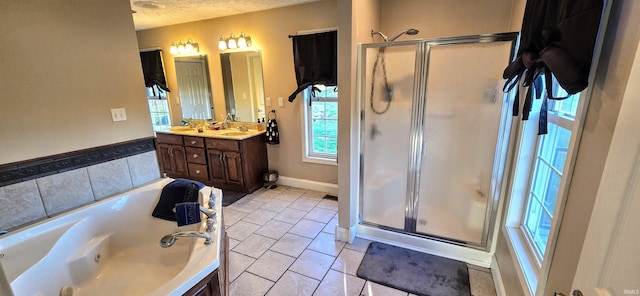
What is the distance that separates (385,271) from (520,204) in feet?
3.57

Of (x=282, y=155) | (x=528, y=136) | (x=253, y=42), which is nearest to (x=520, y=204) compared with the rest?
(x=528, y=136)

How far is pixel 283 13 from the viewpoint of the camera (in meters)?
3.27

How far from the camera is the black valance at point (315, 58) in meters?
3.09

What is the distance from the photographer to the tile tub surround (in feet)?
5.68

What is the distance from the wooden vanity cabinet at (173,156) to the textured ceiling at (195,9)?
1613mm

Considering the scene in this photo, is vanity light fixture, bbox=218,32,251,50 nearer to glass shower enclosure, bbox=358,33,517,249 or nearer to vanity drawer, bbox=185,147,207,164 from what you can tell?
vanity drawer, bbox=185,147,207,164

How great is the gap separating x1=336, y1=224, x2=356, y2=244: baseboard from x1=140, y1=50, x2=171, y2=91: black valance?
12.0ft

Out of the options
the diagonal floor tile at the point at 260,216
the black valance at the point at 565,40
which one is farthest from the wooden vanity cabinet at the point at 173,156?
the black valance at the point at 565,40

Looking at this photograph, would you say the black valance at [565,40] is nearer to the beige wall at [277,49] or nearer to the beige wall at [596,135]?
the beige wall at [596,135]

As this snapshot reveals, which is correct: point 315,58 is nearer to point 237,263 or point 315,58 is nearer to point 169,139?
point 237,263

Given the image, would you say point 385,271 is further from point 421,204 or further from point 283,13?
point 283,13

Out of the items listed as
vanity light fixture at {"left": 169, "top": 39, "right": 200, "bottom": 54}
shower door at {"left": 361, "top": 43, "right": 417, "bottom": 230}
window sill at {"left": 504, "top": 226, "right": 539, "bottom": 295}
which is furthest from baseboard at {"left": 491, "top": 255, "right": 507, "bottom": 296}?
vanity light fixture at {"left": 169, "top": 39, "right": 200, "bottom": 54}

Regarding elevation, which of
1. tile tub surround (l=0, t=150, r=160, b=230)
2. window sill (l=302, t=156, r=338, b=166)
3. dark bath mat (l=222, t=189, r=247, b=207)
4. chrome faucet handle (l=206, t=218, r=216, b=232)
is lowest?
dark bath mat (l=222, t=189, r=247, b=207)

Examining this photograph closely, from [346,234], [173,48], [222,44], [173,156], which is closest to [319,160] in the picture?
[346,234]
